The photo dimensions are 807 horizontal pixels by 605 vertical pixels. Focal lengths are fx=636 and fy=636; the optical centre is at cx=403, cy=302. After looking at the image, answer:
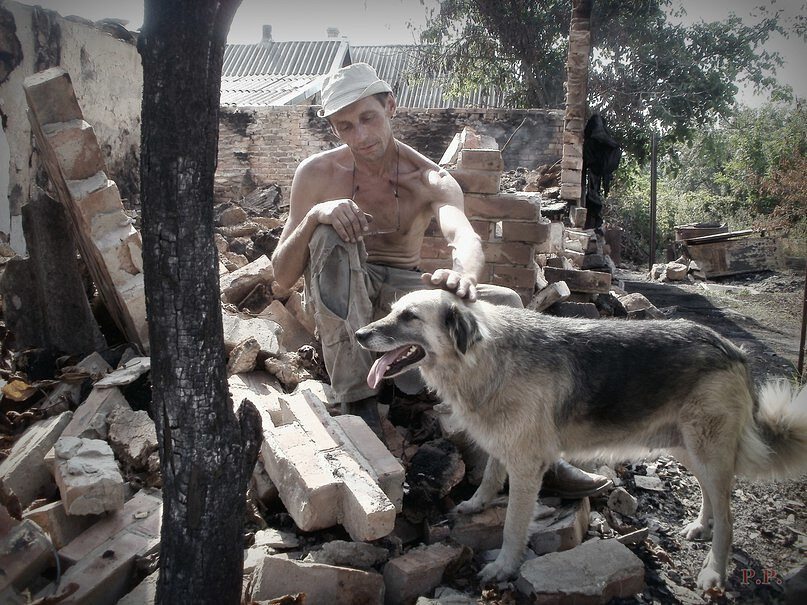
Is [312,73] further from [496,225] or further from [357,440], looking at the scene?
[357,440]

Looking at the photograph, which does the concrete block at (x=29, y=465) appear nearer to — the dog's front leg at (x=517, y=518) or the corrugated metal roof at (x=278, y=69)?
the dog's front leg at (x=517, y=518)

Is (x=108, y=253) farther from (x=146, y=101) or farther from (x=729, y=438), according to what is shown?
(x=729, y=438)

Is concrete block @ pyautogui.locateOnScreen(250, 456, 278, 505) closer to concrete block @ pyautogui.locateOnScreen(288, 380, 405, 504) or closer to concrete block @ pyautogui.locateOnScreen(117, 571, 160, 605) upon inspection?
concrete block @ pyautogui.locateOnScreen(288, 380, 405, 504)

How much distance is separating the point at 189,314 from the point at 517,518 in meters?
2.01

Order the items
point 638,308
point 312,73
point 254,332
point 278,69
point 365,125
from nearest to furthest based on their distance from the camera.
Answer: point 365,125 < point 254,332 < point 638,308 < point 312,73 < point 278,69

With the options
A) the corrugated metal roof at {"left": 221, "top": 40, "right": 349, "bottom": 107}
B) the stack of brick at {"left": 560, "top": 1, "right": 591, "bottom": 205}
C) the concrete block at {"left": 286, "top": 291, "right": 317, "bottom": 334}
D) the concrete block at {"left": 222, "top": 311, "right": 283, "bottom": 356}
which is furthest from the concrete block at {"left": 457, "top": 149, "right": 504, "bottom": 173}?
the corrugated metal roof at {"left": 221, "top": 40, "right": 349, "bottom": 107}

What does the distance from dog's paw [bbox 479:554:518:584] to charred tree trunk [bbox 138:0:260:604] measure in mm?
1316

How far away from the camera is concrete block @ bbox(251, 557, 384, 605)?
269 centimetres

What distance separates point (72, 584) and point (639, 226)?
1859cm

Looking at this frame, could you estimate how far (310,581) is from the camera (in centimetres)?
271

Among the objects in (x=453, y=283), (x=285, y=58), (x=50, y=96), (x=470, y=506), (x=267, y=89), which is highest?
(x=285, y=58)

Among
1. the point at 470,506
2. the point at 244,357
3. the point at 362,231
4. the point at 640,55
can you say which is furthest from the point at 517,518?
the point at 640,55

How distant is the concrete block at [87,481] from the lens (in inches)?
114

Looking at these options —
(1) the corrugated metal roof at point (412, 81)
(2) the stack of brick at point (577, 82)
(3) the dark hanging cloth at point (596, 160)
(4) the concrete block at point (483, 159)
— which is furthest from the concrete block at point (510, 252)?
(1) the corrugated metal roof at point (412, 81)
